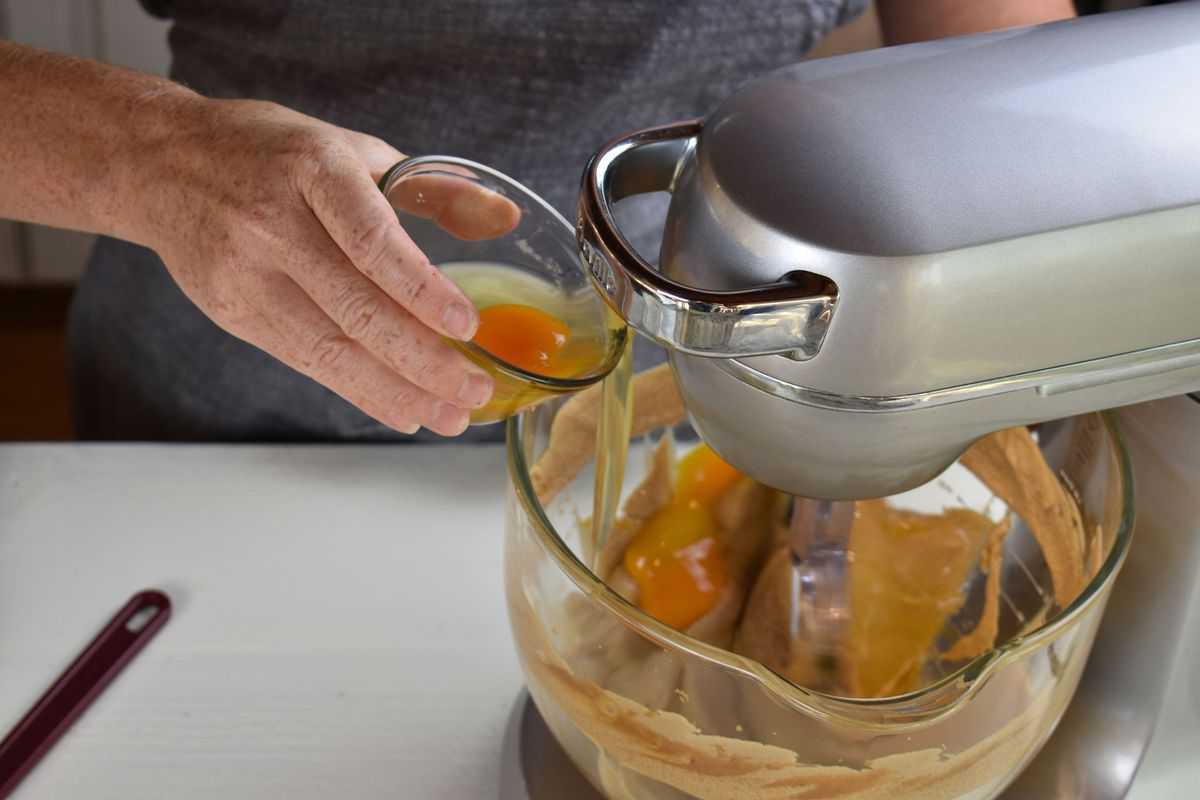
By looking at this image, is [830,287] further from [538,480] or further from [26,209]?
[26,209]

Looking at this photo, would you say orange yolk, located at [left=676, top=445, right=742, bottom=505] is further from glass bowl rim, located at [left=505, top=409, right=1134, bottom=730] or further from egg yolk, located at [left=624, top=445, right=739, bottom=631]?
glass bowl rim, located at [left=505, top=409, right=1134, bottom=730]

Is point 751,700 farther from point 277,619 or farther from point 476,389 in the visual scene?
point 277,619

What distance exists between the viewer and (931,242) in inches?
13.6

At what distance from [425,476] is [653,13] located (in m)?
0.33

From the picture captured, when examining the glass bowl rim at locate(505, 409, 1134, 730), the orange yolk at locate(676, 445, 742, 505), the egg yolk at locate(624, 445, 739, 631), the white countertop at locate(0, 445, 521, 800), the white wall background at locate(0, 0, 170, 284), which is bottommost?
the white wall background at locate(0, 0, 170, 284)

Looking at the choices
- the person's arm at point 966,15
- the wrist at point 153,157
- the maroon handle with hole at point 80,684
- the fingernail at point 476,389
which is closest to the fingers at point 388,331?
the fingernail at point 476,389

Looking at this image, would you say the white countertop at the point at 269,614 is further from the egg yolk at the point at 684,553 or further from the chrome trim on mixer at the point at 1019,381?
the chrome trim on mixer at the point at 1019,381

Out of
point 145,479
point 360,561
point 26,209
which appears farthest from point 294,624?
point 26,209

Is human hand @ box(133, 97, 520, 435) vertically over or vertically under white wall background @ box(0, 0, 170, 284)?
over

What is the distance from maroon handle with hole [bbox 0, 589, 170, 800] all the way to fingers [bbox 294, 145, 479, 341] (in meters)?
0.26

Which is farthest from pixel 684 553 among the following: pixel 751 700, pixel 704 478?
pixel 751 700

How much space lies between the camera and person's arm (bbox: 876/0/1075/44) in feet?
2.49

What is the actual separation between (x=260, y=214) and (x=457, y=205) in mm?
94

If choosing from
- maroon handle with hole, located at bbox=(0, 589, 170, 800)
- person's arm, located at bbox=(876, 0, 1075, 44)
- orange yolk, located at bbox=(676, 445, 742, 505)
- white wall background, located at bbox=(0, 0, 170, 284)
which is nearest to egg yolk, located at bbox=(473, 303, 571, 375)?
orange yolk, located at bbox=(676, 445, 742, 505)
